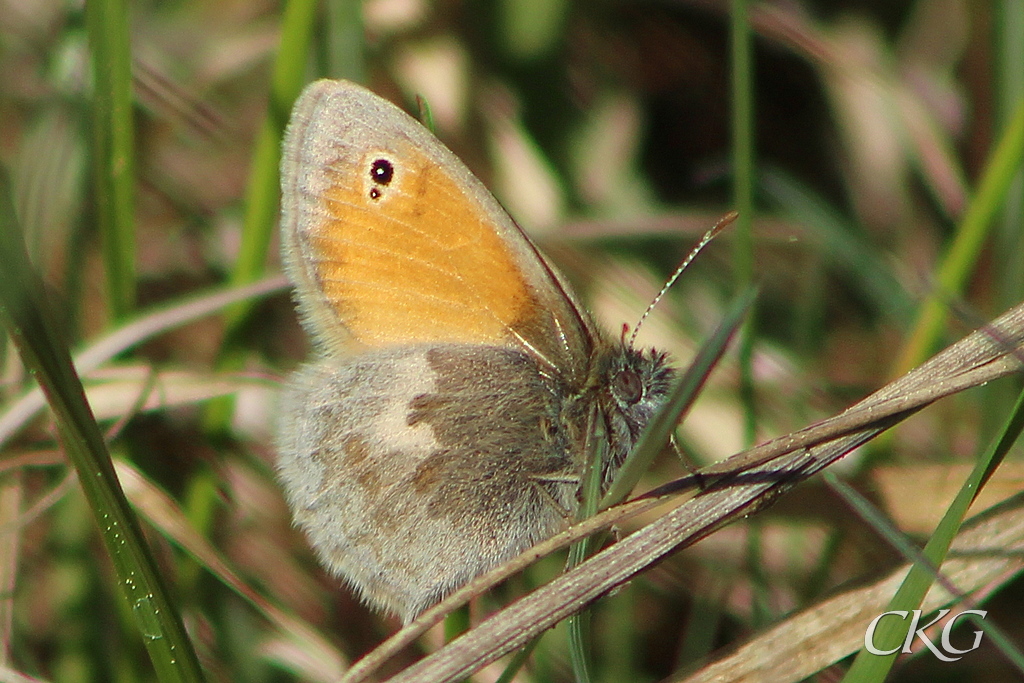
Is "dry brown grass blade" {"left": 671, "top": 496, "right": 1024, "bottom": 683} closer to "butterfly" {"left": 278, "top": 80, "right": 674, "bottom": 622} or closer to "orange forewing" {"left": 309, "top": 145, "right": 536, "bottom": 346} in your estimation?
"butterfly" {"left": 278, "top": 80, "right": 674, "bottom": 622}

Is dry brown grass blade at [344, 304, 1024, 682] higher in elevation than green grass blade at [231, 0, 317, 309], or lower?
lower

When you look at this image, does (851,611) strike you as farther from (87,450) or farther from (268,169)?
(268,169)

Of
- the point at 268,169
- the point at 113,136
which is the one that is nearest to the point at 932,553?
the point at 268,169

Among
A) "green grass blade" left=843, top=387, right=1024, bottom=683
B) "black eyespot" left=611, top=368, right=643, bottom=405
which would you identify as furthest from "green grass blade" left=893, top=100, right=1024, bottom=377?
"green grass blade" left=843, top=387, right=1024, bottom=683

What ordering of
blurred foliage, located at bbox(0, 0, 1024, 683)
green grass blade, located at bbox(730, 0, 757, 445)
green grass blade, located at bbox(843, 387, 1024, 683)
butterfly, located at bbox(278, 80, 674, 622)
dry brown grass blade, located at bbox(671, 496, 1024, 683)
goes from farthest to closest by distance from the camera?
blurred foliage, located at bbox(0, 0, 1024, 683)
green grass blade, located at bbox(730, 0, 757, 445)
butterfly, located at bbox(278, 80, 674, 622)
dry brown grass blade, located at bbox(671, 496, 1024, 683)
green grass blade, located at bbox(843, 387, 1024, 683)

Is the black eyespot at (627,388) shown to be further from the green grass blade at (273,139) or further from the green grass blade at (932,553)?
the green grass blade at (273,139)

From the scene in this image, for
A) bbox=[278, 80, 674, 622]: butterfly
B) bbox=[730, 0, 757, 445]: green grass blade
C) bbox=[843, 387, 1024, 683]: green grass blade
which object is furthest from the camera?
bbox=[730, 0, 757, 445]: green grass blade

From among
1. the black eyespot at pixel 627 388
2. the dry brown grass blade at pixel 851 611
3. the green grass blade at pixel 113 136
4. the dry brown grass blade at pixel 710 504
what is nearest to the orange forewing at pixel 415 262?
the black eyespot at pixel 627 388
